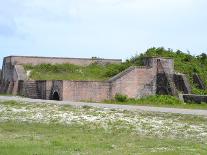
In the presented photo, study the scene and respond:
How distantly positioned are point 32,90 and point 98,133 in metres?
28.1

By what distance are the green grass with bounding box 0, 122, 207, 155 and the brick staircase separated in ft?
79.3

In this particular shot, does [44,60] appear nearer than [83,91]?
No

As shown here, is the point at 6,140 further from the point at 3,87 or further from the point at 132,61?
the point at 3,87

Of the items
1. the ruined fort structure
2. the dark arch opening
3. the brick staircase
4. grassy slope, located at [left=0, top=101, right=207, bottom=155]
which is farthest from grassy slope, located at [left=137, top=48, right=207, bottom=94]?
grassy slope, located at [left=0, top=101, right=207, bottom=155]

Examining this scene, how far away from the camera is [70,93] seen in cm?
4078

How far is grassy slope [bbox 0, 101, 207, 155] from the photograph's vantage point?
14547 millimetres

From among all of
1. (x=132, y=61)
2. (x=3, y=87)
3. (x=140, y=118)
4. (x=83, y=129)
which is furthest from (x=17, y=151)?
(x=3, y=87)

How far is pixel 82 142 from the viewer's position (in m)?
16.1

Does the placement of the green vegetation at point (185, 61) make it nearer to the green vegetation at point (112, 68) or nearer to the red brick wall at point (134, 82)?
the green vegetation at point (112, 68)

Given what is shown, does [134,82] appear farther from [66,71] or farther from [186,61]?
[66,71]

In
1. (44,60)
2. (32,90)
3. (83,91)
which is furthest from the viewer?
(44,60)

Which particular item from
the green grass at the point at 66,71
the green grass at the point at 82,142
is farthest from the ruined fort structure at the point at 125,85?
the green grass at the point at 82,142

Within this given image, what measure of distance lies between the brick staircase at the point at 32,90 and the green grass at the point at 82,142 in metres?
24.2

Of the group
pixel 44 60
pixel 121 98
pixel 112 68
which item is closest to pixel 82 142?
pixel 121 98
